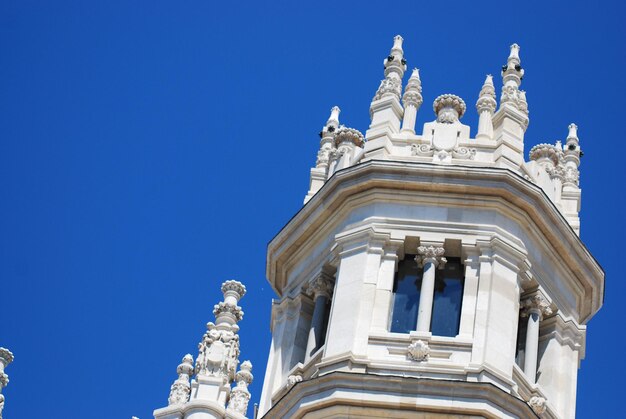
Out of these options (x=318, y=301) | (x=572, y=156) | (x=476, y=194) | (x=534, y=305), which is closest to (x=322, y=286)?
(x=318, y=301)

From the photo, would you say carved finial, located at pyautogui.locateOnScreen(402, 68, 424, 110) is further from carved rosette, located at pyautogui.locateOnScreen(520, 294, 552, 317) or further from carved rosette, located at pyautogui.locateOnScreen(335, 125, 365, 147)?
carved rosette, located at pyautogui.locateOnScreen(520, 294, 552, 317)

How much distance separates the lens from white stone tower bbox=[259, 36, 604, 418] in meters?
39.0

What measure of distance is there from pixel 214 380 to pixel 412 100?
8.20 meters

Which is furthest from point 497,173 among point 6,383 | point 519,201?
point 6,383

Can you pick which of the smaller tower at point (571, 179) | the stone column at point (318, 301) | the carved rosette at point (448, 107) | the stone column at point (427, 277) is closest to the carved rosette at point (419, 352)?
the stone column at point (427, 277)

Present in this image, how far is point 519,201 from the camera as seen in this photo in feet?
137

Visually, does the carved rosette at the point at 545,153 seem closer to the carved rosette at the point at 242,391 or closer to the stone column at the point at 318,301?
the stone column at the point at 318,301

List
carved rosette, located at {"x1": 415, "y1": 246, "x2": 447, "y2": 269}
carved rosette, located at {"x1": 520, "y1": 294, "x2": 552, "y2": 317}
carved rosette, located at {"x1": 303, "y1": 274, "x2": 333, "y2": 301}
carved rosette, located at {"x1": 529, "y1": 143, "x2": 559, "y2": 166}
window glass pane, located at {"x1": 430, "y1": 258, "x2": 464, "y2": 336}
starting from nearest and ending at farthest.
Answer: window glass pane, located at {"x1": 430, "y1": 258, "x2": 464, "y2": 336} < carved rosette, located at {"x1": 415, "y1": 246, "x2": 447, "y2": 269} < carved rosette, located at {"x1": 520, "y1": 294, "x2": 552, "y2": 317} < carved rosette, located at {"x1": 303, "y1": 274, "x2": 333, "y2": 301} < carved rosette, located at {"x1": 529, "y1": 143, "x2": 559, "y2": 166}

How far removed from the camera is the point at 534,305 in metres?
41.7

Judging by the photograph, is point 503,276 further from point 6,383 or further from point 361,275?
point 6,383

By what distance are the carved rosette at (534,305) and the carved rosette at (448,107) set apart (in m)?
4.97

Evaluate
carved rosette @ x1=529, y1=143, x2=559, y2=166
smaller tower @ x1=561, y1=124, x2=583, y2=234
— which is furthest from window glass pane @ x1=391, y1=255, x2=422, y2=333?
carved rosette @ x1=529, y1=143, x2=559, y2=166

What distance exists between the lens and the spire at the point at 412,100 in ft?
146

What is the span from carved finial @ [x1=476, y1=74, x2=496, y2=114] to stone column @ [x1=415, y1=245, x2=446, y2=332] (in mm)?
4955
